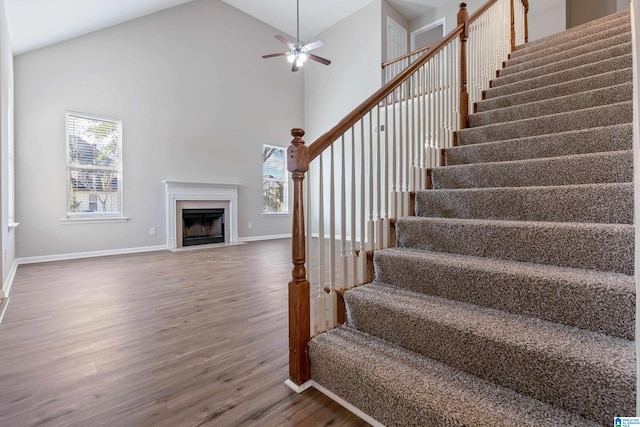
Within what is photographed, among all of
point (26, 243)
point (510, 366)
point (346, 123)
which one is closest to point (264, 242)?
Result: point (26, 243)

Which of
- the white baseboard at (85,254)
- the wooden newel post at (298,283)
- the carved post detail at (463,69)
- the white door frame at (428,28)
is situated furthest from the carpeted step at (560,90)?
the white baseboard at (85,254)

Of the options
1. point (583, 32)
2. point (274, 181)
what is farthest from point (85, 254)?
point (583, 32)

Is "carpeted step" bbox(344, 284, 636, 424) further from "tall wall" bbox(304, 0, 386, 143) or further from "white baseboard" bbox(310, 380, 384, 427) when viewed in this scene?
"tall wall" bbox(304, 0, 386, 143)

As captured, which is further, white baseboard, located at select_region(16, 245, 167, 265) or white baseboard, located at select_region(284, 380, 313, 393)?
white baseboard, located at select_region(16, 245, 167, 265)

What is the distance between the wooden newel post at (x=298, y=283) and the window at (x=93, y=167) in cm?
497

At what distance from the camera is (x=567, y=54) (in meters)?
3.12

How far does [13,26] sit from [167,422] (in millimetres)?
4967

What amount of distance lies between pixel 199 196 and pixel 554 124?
5586mm

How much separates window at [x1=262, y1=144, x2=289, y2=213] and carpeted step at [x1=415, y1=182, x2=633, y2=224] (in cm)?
548

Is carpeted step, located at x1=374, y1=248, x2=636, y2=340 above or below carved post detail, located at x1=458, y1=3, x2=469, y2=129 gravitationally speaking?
below

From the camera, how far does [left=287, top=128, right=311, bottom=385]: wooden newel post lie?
144cm

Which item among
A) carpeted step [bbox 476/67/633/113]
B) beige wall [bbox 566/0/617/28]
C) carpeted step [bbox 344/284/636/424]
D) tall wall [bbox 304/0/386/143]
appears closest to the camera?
carpeted step [bbox 344/284/636/424]

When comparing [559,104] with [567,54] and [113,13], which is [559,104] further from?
[113,13]

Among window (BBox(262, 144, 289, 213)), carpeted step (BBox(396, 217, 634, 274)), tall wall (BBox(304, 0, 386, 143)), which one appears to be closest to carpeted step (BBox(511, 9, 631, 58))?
tall wall (BBox(304, 0, 386, 143))
